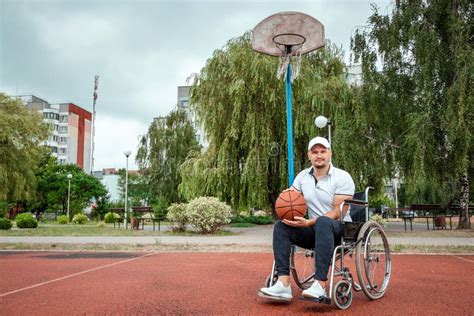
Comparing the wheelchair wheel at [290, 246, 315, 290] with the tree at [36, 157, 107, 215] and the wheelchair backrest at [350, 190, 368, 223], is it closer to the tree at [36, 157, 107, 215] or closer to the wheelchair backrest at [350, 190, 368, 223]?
the wheelchair backrest at [350, 190, 368, 223]

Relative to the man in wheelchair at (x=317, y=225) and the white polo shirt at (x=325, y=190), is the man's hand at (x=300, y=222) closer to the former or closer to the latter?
the man in wheelchair at (x=317, y=225)

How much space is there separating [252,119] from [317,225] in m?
13.6

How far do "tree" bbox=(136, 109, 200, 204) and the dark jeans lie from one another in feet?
102

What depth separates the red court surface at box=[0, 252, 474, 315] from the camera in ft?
12.2

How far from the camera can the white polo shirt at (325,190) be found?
398cm

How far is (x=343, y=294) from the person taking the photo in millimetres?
3643

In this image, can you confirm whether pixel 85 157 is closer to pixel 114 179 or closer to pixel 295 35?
pixel 114 179

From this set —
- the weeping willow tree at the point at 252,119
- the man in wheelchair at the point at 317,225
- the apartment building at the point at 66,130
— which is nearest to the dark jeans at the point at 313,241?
the man in wheelchair at the point at 317,225

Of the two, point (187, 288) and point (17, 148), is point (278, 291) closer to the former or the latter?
point (187, 288)

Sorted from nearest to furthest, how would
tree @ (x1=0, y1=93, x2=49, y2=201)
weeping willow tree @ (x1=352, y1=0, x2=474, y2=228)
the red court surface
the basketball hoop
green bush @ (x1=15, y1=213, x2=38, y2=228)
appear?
the red court surface < the basketball hoop < weeping willow tree @ (x1=352, y1=0, x2=474, y2=228) < green bush @ (x1=15, y1=213, x2=38, y2=228) < tree @ (x1=0, y1=93, x2=49, y2=201)

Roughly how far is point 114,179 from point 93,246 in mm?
69743

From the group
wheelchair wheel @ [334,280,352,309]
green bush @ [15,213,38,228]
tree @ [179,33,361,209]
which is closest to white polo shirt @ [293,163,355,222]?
wheelchair wheel @ [334,280,352,309]

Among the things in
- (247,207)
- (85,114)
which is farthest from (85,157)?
(247,207)

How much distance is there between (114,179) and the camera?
3066 inches
